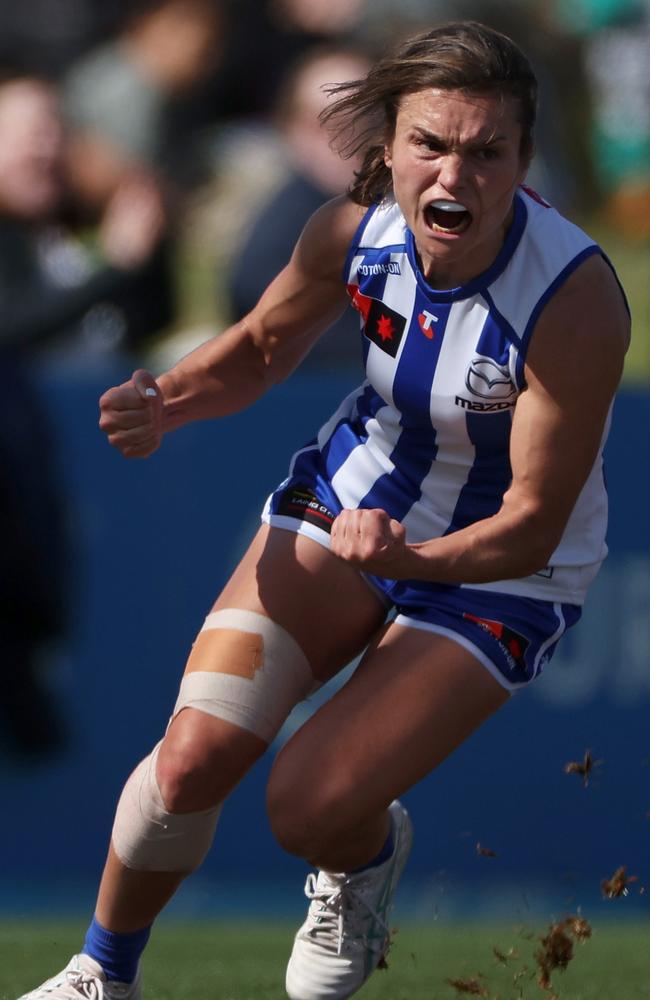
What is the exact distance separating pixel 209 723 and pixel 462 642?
21.4 inches

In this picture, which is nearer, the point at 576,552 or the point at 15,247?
the point at 576,552

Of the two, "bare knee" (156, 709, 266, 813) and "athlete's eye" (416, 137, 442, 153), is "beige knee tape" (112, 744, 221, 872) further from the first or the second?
"athlete's eye" (416, 137, 442, 153)

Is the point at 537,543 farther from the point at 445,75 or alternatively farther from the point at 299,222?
the point at 299,222

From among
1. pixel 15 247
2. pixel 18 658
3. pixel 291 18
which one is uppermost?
pixel 291 18

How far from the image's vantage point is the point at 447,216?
3396mm

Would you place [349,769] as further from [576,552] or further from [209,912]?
[209,912]

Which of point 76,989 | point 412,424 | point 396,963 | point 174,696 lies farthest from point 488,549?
point 174,696

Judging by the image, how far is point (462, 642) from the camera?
3625 mm

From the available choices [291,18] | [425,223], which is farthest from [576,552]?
[291,18]

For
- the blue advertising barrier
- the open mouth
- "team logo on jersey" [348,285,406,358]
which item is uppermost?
the open mouth

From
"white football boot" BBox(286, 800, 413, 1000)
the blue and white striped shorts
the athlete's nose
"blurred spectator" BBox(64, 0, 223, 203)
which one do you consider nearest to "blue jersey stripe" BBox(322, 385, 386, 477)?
the blue and white striped shorts

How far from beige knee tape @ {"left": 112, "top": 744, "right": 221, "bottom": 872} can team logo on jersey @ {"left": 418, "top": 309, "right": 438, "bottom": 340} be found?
1042mm

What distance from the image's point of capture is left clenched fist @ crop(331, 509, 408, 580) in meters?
3.24

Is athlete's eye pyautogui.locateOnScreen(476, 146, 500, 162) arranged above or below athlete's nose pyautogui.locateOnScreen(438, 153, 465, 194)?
above
